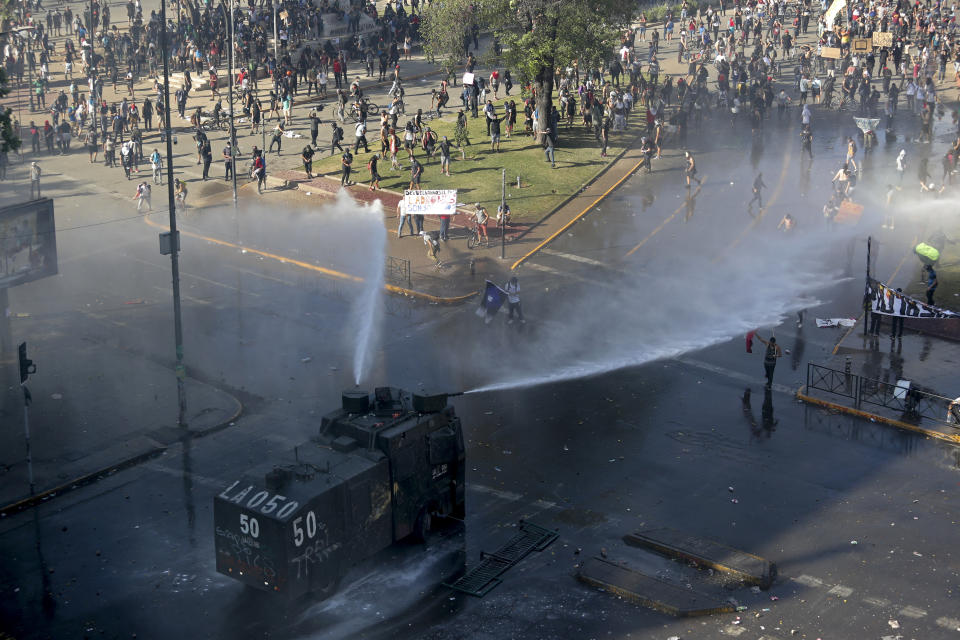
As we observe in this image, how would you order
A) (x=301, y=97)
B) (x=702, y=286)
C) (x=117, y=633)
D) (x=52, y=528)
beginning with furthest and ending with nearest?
(x=301, y=97)
(x=702, y=286)
(x=52, y=528)
(x=117, y=633)

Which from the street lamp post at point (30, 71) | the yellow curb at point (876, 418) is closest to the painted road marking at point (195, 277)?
the yellow curb at point (876, 418)

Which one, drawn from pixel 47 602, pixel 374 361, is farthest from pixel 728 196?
pixel 47 602

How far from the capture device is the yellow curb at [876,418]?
26.6 meters

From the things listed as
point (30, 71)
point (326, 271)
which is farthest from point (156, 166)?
point (30, 71)

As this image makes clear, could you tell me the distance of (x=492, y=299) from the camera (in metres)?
33.9

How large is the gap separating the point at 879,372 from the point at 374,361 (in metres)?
13.2

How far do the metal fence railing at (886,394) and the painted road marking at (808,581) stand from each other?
8520 millimetres

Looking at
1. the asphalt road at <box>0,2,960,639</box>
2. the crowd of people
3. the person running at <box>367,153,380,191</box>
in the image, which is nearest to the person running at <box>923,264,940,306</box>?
the asphalt road at <box>0,2,960,639</box>

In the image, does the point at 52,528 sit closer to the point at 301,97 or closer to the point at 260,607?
the point at 260,607

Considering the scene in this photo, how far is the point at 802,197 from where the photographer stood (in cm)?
4641

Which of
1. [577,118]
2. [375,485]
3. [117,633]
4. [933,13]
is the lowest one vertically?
[117,633]

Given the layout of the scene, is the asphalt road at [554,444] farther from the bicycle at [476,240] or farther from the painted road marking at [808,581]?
the bicycle at [476,240]

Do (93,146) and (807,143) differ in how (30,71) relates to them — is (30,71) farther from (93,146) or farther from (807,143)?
(807,143)

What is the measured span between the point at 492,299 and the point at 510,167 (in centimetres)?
1591
